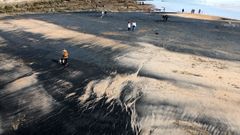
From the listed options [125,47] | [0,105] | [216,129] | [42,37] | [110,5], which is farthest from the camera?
[110,5]

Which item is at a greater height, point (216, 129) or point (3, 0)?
point (3, 0)

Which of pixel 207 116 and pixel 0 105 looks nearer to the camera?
pixel 207 116

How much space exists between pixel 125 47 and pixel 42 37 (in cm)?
1070

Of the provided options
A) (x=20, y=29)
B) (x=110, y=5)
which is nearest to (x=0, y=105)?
(x=20, y=29)

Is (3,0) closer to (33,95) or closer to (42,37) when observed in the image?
(42,37)

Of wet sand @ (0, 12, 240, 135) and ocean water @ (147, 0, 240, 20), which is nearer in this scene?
wet sand @ (0, 12, 240, 135)

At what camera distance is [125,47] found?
3744cm

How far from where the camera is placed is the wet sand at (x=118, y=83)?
66.8 feet

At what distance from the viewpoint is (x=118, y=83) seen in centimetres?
2641

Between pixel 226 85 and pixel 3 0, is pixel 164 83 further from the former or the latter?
pixel 3 0

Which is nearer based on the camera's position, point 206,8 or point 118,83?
point 118,83

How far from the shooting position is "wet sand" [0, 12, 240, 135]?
20359mm

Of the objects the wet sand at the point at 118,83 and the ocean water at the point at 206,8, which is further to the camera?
the ocean water at the point at 206,8

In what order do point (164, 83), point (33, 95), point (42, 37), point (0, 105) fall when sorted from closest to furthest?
point (0, 105)
point (33, 95)
point (164, 83)
point (42, 37)
